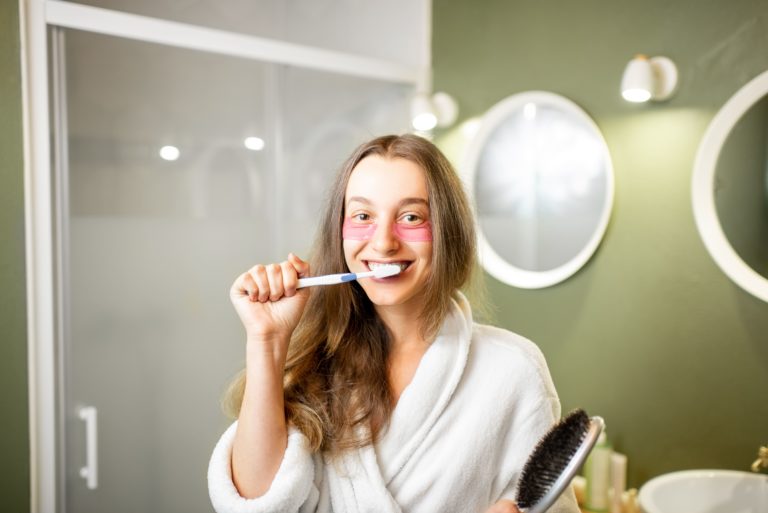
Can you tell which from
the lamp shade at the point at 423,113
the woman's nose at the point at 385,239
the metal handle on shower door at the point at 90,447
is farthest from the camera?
the lamp shade at the point at 423,113

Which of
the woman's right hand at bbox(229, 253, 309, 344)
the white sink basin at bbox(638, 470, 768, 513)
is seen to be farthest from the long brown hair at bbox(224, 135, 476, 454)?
the white sink basin at bbox(638, 470, 768, 513)

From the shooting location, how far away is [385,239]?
2.77 ft

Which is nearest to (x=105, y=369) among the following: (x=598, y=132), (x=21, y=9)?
(x=21, y=9)

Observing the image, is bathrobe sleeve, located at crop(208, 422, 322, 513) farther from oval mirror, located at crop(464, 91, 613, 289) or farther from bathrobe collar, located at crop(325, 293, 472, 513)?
oval mirror, located at crop(464, 91, 613, 289)

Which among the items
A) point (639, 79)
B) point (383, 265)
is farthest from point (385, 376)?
point (639, 79)

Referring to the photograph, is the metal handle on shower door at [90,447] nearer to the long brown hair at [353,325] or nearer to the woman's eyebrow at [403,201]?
the long brown hair at [353,325]

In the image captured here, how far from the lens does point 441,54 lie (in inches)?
83.4

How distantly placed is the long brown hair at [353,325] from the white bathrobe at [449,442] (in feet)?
0.11

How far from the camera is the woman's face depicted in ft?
2.83

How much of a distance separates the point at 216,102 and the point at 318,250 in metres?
0.99

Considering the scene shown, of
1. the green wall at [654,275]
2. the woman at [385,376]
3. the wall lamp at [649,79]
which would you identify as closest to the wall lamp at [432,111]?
the green wall at [654,275]

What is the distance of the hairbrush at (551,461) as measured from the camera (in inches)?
28.5

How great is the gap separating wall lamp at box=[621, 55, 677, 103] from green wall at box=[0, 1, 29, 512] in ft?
4.90

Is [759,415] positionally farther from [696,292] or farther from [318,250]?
[318,250]
